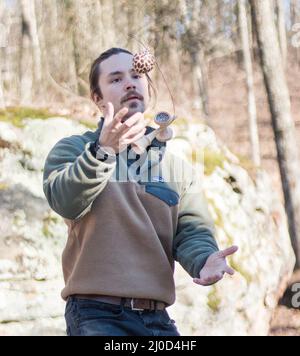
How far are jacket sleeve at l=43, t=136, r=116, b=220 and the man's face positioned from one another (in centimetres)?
26

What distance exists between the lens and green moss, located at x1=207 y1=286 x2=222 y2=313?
16.2 ft

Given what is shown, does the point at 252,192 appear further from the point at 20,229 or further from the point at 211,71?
the point at 211,71

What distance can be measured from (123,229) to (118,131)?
13.8 inches

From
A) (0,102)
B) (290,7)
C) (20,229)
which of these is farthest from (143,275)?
(290,7)

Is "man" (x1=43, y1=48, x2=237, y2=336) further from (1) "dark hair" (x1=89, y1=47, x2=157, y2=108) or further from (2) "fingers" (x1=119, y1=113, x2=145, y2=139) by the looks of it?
(1) "dark hair" (x1=89, y1=47, x2=157, y2=108)

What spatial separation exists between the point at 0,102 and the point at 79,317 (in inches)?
150

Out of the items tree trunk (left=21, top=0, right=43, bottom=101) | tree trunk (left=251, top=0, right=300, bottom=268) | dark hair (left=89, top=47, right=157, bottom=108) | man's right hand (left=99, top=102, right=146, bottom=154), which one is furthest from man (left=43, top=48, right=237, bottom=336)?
tree trunk (left=21, top=0, right=43, bottom=101)

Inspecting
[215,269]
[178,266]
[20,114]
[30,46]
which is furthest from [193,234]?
[30,46]

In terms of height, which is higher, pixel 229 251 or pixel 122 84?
pixel 122 84

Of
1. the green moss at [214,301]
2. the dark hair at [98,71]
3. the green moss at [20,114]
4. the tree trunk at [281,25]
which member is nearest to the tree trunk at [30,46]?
the green moss at [20,114]

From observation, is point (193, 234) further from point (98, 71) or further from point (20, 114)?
point (20, 114)

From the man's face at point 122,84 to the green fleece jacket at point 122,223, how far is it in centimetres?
14

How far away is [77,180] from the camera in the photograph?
6.48 ft

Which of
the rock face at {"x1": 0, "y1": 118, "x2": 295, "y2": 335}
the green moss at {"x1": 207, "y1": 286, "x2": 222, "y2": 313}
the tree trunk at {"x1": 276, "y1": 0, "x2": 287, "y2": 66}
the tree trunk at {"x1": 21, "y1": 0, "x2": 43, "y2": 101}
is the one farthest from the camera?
the tree trunk at {"x1": 276, "y1": 0, "x2": 287, "y2": 66}
